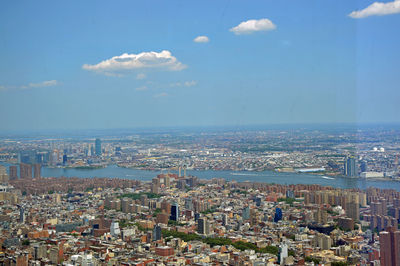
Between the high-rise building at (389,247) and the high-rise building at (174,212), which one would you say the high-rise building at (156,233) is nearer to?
the high-rise building at (174,212)

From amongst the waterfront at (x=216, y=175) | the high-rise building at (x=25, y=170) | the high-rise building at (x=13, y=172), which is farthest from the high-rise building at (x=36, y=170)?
the high-rise building at (x=13, y=172)

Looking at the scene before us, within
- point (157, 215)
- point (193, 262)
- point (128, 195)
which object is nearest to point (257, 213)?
point (157, 215)

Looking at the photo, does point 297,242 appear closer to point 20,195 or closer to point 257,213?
point 257,213

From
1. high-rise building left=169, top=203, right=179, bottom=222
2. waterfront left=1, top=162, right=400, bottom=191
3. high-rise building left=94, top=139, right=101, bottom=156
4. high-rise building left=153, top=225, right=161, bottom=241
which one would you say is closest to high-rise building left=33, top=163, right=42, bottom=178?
waterfront left=1, top=162, right=400, bottom=191

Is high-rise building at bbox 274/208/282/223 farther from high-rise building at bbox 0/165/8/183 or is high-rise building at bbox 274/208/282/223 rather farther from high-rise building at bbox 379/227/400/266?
high-rise building at bbox 0/165/8/183

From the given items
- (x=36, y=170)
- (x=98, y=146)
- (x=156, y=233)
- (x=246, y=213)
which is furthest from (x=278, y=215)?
(x=98, y=146)
